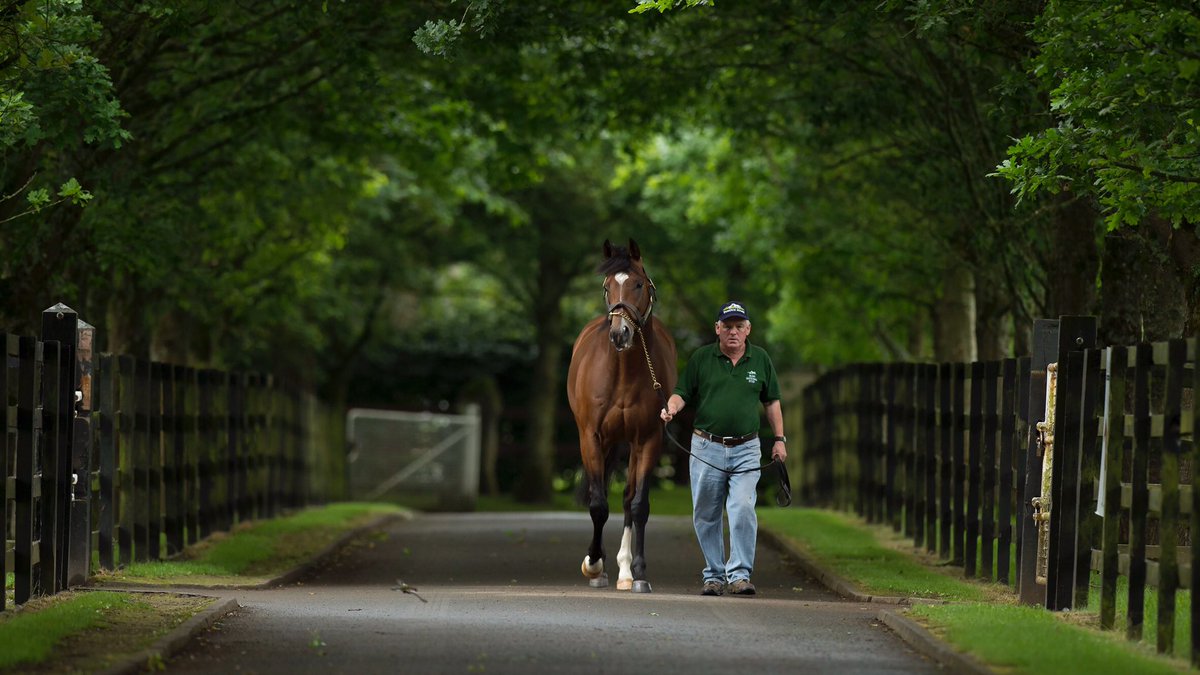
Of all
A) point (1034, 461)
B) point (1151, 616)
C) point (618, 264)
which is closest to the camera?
point (1151, 616)

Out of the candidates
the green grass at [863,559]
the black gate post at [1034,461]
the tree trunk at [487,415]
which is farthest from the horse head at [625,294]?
the tree trunk at [487,415]

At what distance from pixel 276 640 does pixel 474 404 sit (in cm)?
3267

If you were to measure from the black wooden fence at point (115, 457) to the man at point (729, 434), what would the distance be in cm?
450

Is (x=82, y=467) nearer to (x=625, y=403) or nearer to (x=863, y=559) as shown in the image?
(x=625, y=403)

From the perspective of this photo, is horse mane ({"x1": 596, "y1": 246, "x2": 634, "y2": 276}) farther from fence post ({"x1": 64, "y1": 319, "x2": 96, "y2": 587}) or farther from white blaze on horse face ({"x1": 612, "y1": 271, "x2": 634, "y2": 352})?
fence post ({"x1": 64, "y1": 319, "x2": 96, "y2": 587})

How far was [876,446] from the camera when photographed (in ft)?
79.4

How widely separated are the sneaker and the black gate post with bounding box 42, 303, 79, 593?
196 inches

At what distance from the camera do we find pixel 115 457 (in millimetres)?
16781

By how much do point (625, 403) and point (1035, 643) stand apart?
578 cm

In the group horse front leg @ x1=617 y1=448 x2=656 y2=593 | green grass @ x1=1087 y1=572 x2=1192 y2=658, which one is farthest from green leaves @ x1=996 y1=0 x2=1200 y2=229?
horse front leg @ x1=617 y1=448 x2=656 y2=593

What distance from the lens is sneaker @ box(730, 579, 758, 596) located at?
1546cm

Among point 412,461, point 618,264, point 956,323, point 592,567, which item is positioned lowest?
point 412,461

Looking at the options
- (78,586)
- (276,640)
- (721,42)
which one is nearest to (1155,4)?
(276,640)

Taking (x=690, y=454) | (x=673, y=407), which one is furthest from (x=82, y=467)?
(x=690, y=454)
